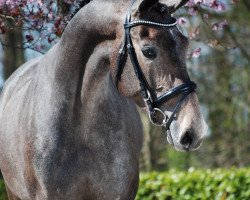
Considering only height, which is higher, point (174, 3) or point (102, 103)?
point (174, 3)

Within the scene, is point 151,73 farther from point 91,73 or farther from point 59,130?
point 59,130

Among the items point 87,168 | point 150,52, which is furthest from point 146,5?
point 87,168

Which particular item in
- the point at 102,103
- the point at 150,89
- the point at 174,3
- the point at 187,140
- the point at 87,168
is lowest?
the point at 87,168

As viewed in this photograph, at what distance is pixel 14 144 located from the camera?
4703mm

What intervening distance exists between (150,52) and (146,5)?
25cm

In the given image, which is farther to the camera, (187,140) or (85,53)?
(85,53)

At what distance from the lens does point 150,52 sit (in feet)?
11.9

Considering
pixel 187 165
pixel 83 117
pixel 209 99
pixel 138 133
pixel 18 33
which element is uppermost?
pixel 83 117

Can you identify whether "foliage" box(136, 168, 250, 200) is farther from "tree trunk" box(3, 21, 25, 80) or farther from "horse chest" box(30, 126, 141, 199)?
"tree trunk" box(3, 21, 25, 80)

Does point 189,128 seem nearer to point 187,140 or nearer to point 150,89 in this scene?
point 187,140

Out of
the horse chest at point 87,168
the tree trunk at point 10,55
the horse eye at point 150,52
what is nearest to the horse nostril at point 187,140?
the horse eye at point 150,52

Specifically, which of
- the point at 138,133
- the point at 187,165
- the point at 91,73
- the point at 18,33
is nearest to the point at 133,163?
the point at 138,133

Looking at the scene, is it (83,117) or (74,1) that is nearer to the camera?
(83,117)

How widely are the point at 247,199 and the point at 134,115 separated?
4.08 m
